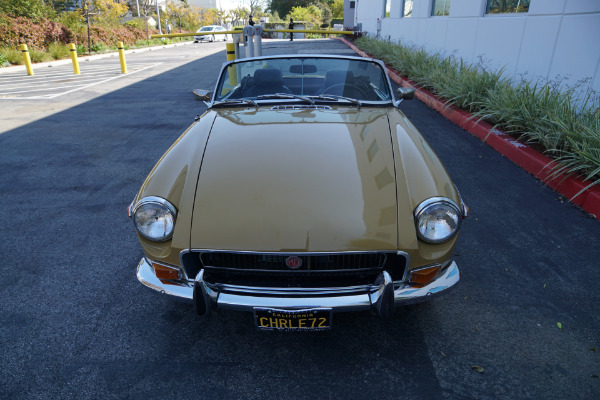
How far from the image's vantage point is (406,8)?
14.9m

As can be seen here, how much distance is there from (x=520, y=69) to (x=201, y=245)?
23.5 feet

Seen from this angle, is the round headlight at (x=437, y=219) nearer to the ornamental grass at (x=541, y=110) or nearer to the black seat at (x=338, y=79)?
the black seat at (x=338, y=79)

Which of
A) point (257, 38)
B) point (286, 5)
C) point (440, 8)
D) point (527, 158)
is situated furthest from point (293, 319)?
point (286, 5)

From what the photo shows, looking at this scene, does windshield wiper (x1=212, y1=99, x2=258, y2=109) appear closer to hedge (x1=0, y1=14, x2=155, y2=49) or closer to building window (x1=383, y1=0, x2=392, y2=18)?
building window (x1=383, y1=0, x2=392, y2=18)

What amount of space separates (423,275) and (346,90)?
1.96 metres

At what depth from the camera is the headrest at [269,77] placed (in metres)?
3.54

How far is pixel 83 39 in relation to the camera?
21016mm

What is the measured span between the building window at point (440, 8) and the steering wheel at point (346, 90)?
28.1 feet

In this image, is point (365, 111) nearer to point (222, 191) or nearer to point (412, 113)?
point (222, 191)

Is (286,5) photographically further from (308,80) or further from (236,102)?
(236,102)

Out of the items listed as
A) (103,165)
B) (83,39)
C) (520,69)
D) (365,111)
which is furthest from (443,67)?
(83,39)

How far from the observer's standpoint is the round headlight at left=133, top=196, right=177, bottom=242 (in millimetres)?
2109

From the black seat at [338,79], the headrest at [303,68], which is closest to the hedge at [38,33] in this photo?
the headrest at [303,68]

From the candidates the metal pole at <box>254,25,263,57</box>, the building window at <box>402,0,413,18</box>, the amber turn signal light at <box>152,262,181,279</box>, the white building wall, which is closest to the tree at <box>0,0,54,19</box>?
the metal pole at <box>254,25,263,57</box>
